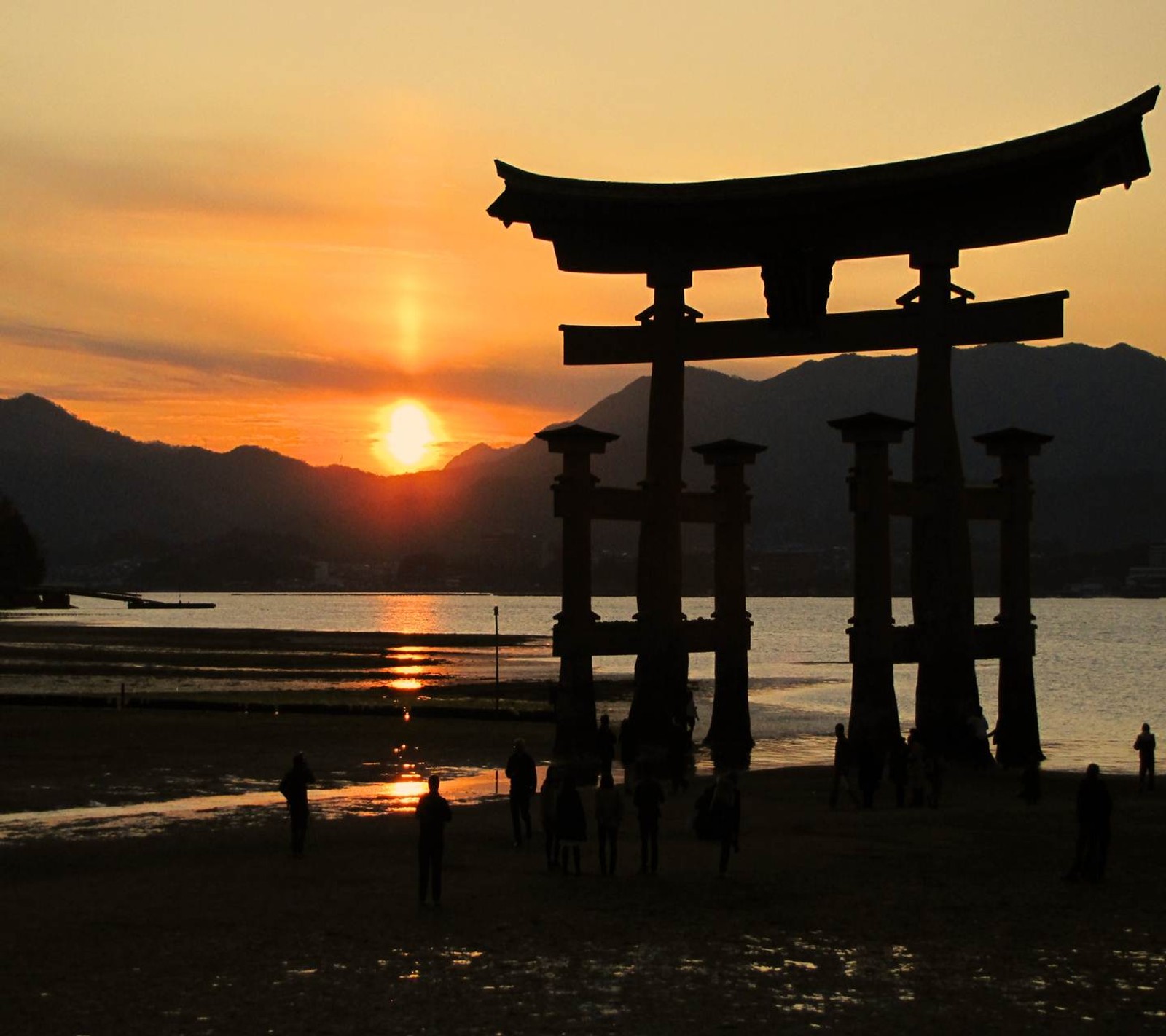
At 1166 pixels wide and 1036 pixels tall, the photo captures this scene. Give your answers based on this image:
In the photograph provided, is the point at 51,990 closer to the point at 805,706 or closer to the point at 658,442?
the point at 658,442

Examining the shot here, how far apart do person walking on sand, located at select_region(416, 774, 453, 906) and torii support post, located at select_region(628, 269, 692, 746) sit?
13.6 m

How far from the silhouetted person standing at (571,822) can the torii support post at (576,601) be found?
10.8 m

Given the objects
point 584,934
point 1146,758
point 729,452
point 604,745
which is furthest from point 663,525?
point 584,934

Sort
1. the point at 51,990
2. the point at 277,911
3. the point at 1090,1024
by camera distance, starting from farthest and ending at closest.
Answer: the point at 277,911
the point at 51,990
the point at 1090,1024

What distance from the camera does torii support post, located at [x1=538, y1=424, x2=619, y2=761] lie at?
31.0 m

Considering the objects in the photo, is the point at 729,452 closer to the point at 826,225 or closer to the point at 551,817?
the point at 826,225

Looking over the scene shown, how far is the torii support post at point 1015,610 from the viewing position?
33.6 m

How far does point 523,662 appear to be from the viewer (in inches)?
3602

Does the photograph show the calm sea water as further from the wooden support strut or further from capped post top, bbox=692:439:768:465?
the wooden support strut

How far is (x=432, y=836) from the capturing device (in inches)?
689

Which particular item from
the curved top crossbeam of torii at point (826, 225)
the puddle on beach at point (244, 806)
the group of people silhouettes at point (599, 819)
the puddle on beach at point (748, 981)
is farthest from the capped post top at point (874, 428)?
the puddle on beach at point (748, 981)

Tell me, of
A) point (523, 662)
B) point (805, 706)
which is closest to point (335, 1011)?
point (805, 706)

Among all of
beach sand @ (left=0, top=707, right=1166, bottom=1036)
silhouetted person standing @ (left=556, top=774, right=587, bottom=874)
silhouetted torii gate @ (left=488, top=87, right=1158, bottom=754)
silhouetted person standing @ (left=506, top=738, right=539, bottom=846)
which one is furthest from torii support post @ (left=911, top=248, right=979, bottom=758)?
silhouetted person standing @ (left=556, top=774, right=587, bottom=874)

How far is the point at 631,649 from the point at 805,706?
29.9 m
